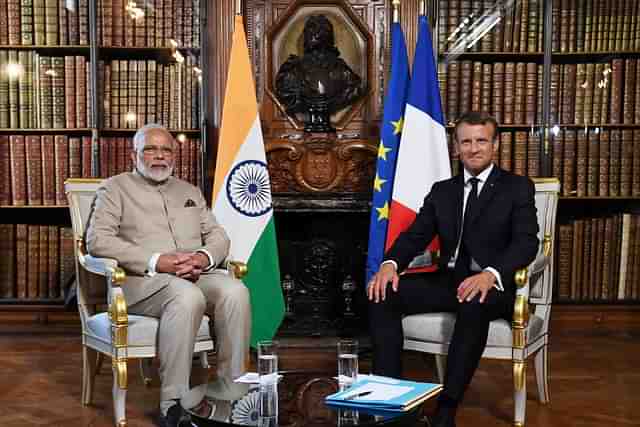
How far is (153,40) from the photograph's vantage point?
4.58 meters

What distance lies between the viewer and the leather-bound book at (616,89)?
15.3ft

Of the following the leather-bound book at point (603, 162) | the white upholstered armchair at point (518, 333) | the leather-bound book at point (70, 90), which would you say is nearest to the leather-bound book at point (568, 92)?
the leather-bound book at point (603, 162)

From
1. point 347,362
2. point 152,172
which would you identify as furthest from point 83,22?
point 347,362

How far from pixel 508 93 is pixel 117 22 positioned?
7.82 feet

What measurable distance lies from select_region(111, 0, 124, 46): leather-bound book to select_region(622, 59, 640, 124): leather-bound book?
10.0 feet

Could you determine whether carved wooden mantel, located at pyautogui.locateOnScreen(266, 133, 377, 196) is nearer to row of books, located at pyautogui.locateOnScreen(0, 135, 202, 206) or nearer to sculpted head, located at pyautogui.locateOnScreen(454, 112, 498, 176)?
row of books, located at pyautogui.locateOnScreen(0, 135, 202, 206)

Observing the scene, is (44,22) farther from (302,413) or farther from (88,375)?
(302,413)

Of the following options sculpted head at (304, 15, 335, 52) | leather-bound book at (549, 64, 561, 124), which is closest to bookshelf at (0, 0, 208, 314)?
sculpted head at (304, 15, 335, 52)

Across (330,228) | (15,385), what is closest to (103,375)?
(15,385)

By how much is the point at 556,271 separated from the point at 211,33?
2.55 meters

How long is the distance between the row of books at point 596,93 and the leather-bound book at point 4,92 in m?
3.29

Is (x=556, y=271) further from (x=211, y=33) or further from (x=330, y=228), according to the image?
(x=211, y=33)

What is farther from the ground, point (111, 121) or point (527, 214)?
point (111, 121)

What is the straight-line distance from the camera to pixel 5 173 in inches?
184
